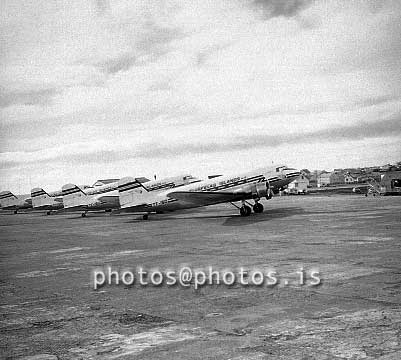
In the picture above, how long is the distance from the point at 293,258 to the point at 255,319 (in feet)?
23.4

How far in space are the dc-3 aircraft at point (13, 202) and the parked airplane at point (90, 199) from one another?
27844 millimetres

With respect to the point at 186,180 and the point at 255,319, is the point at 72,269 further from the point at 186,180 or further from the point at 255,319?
the point at 186,180

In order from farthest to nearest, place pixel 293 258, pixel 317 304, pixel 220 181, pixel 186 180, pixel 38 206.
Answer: pixel 38 206, pixel 186 180, pixel 220 181, pixel 293 258, pixel 317 304

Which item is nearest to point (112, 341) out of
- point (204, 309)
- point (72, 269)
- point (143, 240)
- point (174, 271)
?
point (204, 309)

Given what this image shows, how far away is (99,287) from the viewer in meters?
12.0

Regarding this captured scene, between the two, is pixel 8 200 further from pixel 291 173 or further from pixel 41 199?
pixel 291 173

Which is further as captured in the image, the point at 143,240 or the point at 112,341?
the point at 143,240

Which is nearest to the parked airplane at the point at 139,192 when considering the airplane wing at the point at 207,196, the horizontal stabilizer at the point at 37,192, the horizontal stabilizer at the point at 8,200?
the airplane wing at the point at 207,196

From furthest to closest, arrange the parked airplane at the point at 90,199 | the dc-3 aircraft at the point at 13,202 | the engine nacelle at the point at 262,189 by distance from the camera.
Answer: the dc-3 aircraft at the point at 13,202 → the parked airplane at the point at 90,199 → the engine nacelle at the point at 262,189

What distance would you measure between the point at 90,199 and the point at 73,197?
10.6ft

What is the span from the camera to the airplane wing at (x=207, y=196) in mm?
37188

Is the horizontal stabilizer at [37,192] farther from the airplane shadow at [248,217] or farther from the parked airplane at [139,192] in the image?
the airplane shadow at [248,217]

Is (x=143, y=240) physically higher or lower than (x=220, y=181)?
lower

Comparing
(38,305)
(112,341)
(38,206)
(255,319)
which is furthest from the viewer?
(38,206)
